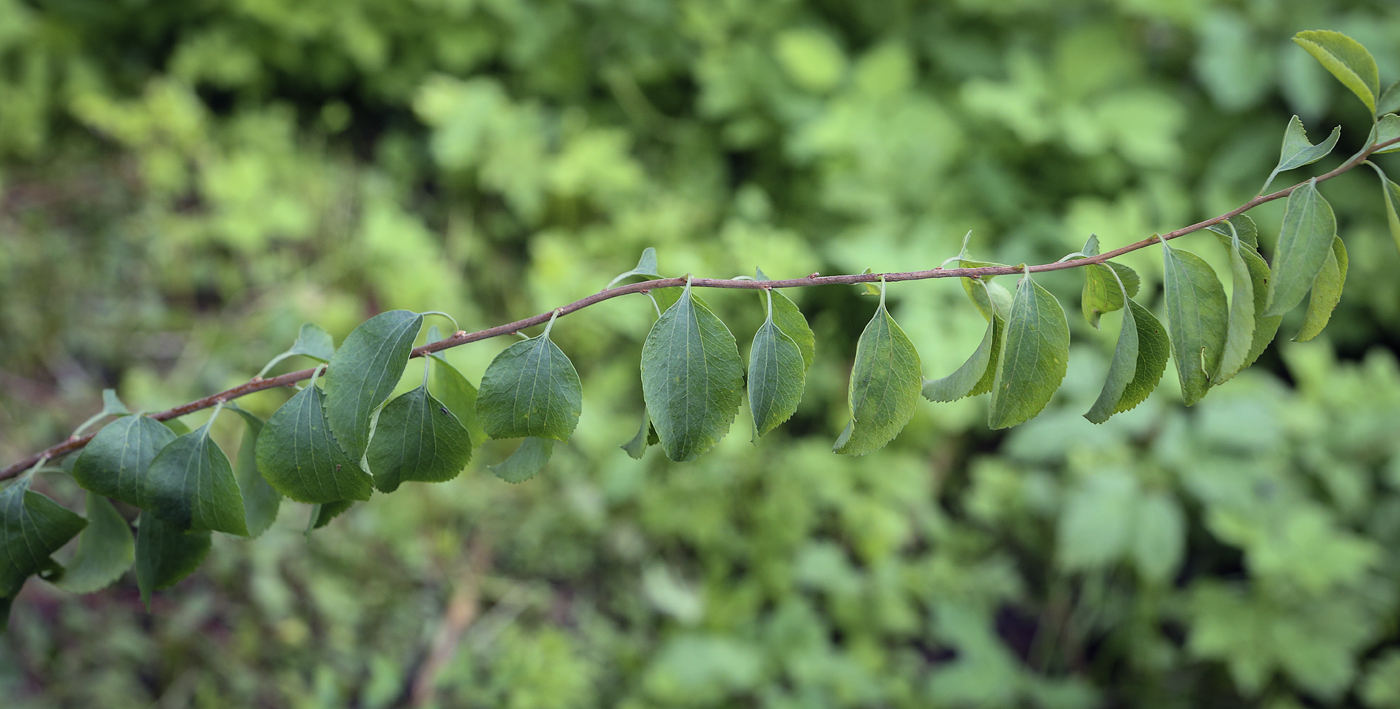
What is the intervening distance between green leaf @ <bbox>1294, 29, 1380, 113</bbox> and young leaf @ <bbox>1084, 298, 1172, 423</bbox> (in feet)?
0.52

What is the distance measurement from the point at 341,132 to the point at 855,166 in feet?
4.83

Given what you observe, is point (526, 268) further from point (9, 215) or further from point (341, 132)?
point (9, 215)

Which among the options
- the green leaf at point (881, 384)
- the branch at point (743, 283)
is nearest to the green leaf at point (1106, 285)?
the branch at point (743, 283)

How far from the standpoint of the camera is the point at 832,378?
1.80 metres

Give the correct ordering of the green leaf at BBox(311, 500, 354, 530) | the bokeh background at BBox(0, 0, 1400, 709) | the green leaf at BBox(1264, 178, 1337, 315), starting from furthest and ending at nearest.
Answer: the bokeh background at BBox(0, 0, 1400, 709) → the green leaf at BBox(311, 500, 354, 530) → the green leaf at BBox(1264, 178, 1337, 315)

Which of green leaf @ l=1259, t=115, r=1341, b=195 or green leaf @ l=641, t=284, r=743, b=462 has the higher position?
green leaf @ l=1259, t=115, r=1341, b=195

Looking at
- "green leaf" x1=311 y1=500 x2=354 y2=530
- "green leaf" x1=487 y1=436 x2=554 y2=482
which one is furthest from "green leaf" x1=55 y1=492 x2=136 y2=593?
"green leaf" x1=487 y1=436 x2=554 y2=482

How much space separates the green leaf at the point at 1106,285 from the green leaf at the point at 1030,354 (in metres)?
0.05

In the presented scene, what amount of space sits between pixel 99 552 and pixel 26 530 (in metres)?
0.05

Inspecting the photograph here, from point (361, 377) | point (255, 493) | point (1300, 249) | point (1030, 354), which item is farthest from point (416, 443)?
point (1300, 249)

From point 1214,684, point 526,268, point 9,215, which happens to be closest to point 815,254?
point 526,268

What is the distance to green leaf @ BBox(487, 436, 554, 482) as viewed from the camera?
1.67 ft

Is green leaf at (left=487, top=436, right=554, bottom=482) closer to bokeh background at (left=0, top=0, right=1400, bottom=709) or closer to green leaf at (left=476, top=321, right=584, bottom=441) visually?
green leaf at (left=476, top=321, right=584, bottom=441)

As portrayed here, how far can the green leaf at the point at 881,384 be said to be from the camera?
1.56 ft
